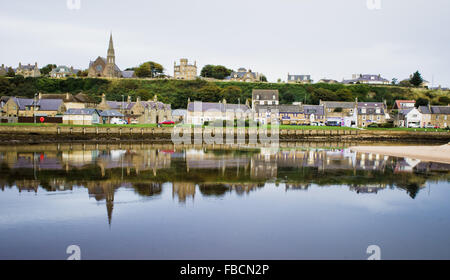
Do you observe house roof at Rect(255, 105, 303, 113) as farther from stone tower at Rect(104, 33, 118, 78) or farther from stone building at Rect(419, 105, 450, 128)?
stone tower at Rect(104, 33, 118, 78)

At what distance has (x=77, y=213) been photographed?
12.4m

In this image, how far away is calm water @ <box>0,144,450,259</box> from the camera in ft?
31.2

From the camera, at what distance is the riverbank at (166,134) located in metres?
42.2

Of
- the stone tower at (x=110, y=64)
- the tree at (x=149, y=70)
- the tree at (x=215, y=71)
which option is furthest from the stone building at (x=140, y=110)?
the tree at (x=215, y=71)

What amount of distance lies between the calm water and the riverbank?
21133mm

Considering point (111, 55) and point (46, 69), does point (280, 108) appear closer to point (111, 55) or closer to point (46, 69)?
point (111, 55)

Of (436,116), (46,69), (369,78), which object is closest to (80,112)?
(436,116)

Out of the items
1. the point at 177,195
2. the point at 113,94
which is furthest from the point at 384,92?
the point at 177,195

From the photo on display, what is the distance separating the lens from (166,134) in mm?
46156

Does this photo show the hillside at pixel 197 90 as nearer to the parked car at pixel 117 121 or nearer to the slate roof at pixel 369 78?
the slate roof at pixel 369 78

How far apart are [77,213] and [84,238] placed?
258 centimetres

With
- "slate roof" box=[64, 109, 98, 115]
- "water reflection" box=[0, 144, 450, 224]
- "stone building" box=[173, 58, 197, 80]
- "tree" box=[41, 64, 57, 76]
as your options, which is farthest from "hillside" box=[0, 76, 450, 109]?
"water reflection" box=[0, 144, 450, 224]

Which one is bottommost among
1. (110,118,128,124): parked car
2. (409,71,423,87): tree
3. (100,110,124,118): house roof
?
(110,118,128,124): parked car

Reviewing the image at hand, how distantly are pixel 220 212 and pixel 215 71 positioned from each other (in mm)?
98996
